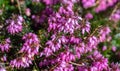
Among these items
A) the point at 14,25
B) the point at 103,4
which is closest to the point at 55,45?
the point at 14,25

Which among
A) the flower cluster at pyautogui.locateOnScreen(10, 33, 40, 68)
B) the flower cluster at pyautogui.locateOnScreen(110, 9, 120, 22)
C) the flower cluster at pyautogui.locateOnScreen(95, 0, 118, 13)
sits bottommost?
the flower cluster at pyautogui.locateOnScreen(10, 33, 40, 68)

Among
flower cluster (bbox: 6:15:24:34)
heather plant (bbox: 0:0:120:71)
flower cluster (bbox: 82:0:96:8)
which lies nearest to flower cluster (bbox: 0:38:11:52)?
heather plant (bbox: 0:0:120:71)

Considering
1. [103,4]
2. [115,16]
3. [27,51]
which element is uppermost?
[103,4]

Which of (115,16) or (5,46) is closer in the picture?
(5,46)

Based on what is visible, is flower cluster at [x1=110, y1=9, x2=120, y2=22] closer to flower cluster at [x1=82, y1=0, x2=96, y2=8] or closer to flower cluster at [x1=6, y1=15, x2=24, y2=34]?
flower cluster at [x1=82, y1=0, x2=96, y2=8]

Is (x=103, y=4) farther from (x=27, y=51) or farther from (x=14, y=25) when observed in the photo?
(x=27, y=51)

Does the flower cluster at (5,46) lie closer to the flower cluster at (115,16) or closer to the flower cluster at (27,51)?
the flower cluster at (27,51)

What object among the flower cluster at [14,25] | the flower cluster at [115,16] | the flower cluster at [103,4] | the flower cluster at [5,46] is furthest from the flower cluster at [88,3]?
the flower cluster at [5,46]

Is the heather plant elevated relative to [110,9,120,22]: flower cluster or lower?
lower

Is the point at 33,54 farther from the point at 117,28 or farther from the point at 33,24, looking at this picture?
the point at 117,28

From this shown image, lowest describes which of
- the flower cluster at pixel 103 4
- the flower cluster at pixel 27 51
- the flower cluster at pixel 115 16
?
the flower cluster at pixel 27 51

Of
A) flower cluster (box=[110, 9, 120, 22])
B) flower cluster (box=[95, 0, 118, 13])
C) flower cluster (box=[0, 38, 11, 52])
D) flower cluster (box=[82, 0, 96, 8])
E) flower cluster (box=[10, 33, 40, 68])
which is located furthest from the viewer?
flower cluster (box=[95, 0, 118, 13])
